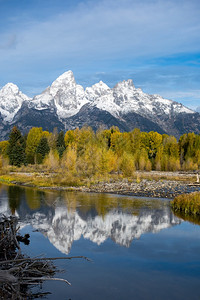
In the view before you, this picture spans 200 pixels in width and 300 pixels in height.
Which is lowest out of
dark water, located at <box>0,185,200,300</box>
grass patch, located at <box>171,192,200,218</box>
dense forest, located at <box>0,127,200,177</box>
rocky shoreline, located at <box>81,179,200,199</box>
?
dark water, located at <box>0,185,200,300</box>

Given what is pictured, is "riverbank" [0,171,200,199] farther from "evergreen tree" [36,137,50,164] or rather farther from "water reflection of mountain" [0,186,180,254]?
"evergreen tree" [36,137,50,164]

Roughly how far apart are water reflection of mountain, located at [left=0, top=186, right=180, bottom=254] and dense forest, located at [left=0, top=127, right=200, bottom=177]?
21551mm

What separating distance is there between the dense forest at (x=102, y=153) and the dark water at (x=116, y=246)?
82.0 feet

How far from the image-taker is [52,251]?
20109 mm

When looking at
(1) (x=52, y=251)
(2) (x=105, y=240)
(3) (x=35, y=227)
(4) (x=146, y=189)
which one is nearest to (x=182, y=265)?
(2) (x=105, y=240)

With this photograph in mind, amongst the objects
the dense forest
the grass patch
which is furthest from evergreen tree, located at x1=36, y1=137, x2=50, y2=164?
the grass patch

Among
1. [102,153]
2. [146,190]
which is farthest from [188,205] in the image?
[102,153]

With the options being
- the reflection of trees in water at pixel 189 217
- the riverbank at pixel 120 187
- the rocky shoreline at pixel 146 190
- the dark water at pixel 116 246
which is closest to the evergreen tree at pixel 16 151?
the riverbank at pixel 120 187

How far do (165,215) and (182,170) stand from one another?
218ft

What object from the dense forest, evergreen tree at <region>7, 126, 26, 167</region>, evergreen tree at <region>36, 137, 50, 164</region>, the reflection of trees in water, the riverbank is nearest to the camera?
the reflection of trees in water

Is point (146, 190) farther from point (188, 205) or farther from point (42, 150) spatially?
point (42, 150)

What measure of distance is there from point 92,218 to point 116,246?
7.97 meters

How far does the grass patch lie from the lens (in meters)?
32.1

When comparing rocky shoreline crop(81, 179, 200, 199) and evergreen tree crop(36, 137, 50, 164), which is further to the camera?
evergreen tree crop(36, 137, 50, 164)
